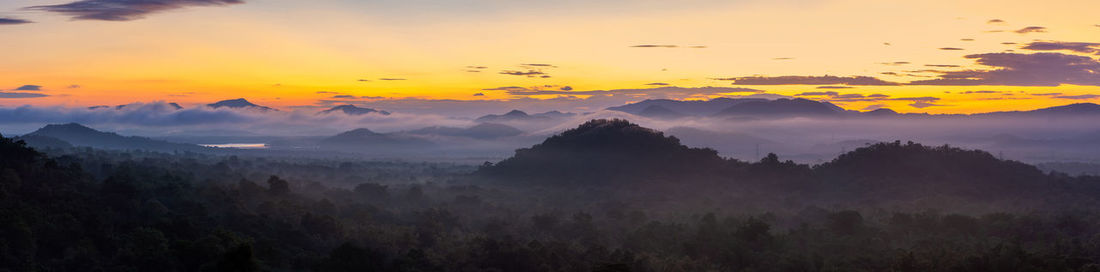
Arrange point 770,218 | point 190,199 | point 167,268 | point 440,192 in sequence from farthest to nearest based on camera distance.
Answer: point 440,192 < point 770,218 < point 190,199 < point 167,268

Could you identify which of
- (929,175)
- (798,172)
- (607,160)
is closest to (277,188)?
(607,160)

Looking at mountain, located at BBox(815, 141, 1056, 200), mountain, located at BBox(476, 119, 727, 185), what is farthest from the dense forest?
mountain, located at BBox(476, 119, 727, 185)

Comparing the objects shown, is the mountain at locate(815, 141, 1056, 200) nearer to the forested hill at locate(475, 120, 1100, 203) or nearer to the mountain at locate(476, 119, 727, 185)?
the forested hill at locate(475, 120, 1100, 203)

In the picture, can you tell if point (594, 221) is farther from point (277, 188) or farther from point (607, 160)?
point (607, 160)

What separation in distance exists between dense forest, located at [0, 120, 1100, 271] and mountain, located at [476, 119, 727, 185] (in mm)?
2001

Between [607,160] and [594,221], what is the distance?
55875mm

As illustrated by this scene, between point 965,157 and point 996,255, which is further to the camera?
point 965,157

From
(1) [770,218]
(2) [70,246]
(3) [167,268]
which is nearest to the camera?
(3) [167,268]

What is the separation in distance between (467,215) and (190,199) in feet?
88.1

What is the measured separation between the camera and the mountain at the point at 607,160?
128250 millimetres

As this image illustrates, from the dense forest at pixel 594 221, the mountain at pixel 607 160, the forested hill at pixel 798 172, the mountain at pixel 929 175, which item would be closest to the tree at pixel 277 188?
the dense forest at pixel 594 221

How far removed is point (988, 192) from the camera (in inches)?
4146

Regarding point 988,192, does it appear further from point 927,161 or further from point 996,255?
point 996,255

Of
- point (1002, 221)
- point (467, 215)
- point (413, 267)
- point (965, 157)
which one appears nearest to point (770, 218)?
point (1002, 221)
